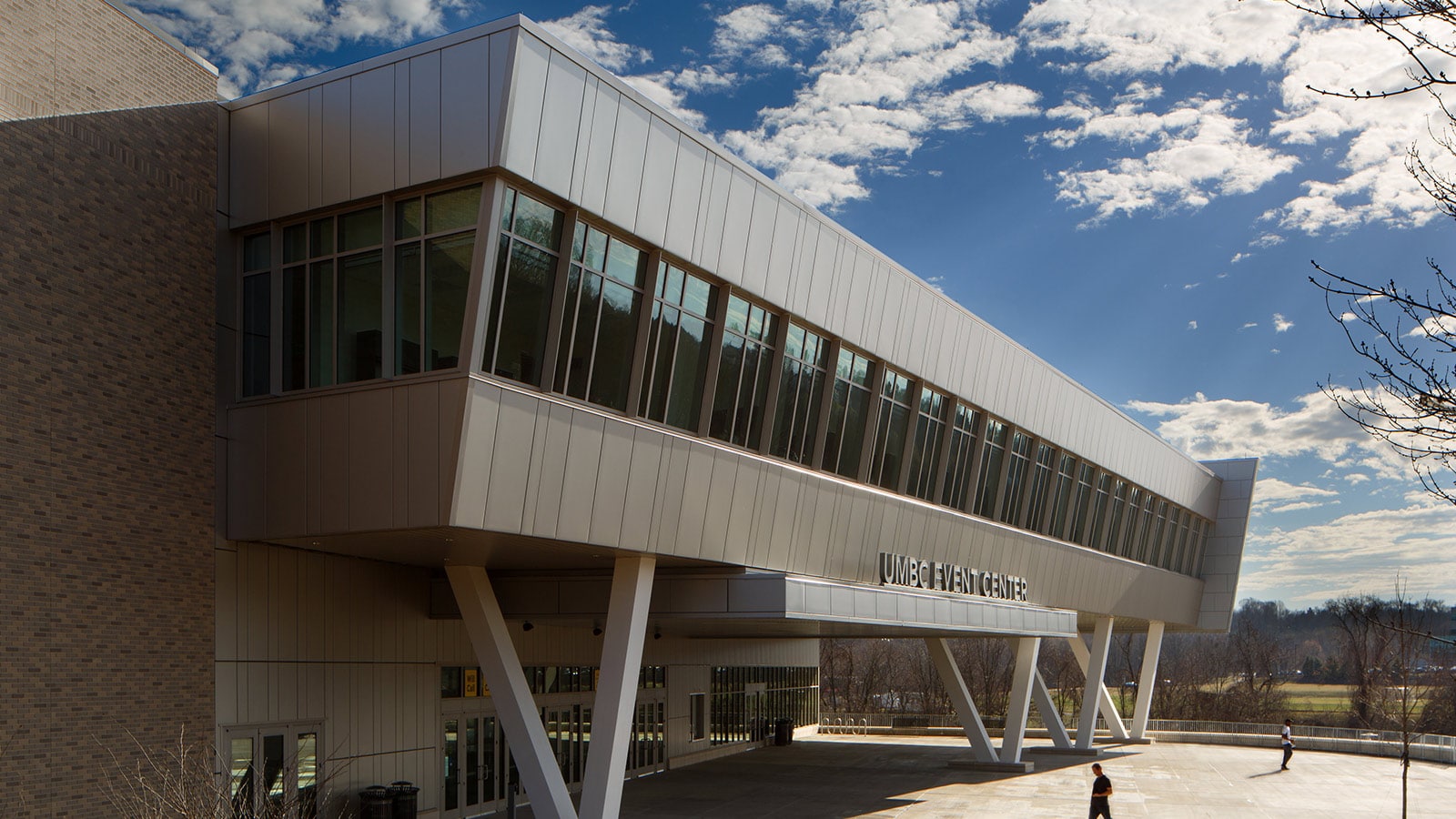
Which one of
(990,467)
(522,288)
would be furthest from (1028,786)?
(522,288)

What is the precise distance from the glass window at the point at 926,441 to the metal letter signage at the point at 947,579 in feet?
5.56

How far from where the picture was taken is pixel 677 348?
20.2 metres

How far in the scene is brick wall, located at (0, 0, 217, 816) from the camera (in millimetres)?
15781

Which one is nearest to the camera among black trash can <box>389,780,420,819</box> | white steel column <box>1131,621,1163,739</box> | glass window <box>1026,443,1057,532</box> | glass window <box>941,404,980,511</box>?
black trash can <box>389,780,420,819</box>

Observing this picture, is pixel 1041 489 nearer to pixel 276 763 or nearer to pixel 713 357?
pixel 713 357

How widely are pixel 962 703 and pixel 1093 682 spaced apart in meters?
10.3

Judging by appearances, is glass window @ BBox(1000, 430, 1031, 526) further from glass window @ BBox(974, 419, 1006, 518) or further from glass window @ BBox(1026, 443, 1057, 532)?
glass window @ BBox(1026, 443, 1057, 532)

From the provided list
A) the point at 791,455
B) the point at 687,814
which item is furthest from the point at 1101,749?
the point at 791,455

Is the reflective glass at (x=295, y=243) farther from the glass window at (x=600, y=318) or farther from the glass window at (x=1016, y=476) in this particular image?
the glass window at (x=1016, y=476)

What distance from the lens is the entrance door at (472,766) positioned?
24.1 meters

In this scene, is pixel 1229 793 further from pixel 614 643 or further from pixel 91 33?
pixel 91 33

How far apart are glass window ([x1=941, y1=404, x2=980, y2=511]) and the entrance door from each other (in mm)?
11863

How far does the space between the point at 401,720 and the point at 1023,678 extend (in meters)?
19.4

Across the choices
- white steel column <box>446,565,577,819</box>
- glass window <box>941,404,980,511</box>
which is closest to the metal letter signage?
glass window <box>941,404,980,511</box>
